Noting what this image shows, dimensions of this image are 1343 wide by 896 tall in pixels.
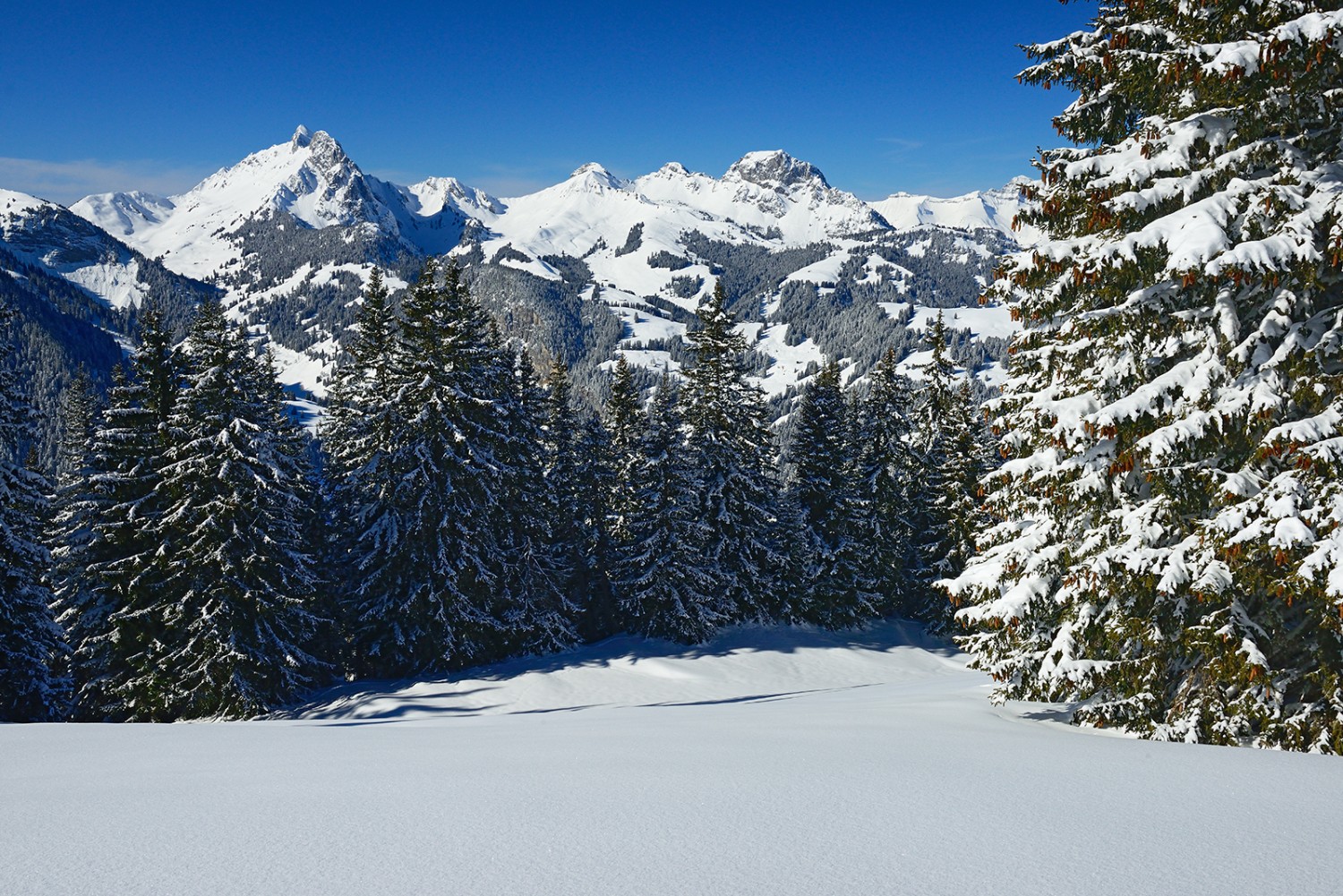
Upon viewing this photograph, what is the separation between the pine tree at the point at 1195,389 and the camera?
8.19 metres

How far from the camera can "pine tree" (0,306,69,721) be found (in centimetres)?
1977

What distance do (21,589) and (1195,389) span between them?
84.5 feet

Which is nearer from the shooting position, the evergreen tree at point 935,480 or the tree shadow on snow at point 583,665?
the tree shadow on snow at point 583,665

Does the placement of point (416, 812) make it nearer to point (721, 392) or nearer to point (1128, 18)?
point (1128, 18)

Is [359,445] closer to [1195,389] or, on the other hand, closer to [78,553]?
[78,553]

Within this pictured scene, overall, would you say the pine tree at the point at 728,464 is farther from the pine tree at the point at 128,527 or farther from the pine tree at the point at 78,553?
the pine tree at the point at 78,553

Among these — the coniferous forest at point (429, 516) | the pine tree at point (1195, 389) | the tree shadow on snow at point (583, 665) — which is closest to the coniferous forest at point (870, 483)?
the pine tree at point (1195, 389)

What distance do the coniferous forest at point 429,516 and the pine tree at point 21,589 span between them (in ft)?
0.26

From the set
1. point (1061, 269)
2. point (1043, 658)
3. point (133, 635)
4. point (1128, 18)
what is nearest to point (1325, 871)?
point (1043, 658)

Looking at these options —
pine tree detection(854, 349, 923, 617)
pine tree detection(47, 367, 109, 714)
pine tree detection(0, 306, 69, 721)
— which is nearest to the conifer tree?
pine tree detection(854, 349, 923, 617)

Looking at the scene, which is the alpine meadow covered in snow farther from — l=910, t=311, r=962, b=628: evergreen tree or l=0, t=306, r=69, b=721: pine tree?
l=910, t=311, r=962, b=628: evergreen tree

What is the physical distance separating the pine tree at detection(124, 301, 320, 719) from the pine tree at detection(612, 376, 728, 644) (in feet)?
42.5

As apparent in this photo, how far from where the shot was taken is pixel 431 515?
89.3 ft

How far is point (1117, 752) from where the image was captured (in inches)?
300
